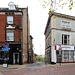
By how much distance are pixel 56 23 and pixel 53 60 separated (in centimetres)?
698

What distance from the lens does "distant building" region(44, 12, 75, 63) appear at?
2269cm

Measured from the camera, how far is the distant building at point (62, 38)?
22.7 meters

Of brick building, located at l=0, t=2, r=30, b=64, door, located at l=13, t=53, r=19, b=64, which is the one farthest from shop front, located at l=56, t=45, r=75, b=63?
door, located at l=13, t=53, r=19, b=64

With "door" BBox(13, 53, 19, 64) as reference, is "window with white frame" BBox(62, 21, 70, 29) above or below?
above

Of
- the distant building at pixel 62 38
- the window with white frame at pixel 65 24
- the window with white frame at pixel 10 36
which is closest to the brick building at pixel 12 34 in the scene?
the window with white frame at pixel 10 36

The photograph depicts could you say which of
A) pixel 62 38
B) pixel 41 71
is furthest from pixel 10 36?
pixel 41 71

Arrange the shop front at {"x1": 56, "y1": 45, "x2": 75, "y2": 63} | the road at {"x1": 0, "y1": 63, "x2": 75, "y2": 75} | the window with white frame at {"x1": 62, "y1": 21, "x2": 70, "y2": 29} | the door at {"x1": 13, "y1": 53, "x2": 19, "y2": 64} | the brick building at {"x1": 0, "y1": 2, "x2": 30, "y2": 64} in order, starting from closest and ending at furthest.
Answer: the road at {"x1": 0, "y1": 63, "x2": 75, "y2": 75} < the brick building at {"x1": 0, "y1": 2, "x2": 30, "y2": 64} < the door at {"x1": 13, "y1": 53, "x2": 19, "y2": 64} < the shop front at {"x1": 56, "y1": 45, "x2": 75, "y2": 63} < the window with white frame at {"x1": 62, "y1": 21, "x2": 70, "y2": 29}

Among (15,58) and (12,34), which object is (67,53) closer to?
(15,58)

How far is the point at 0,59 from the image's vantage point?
69.9ft

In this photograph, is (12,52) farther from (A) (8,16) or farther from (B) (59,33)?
(B) (59,33)

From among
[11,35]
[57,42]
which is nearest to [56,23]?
[57,42]

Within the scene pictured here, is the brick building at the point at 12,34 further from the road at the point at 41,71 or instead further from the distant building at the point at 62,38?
the road at the point at 41,71

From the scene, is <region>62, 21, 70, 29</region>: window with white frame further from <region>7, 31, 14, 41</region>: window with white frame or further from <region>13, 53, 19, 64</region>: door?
<region>13, 53, 19, 64</region>: door

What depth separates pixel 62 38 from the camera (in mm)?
23906
